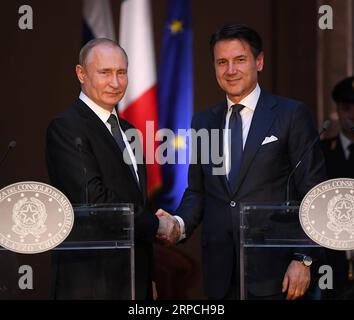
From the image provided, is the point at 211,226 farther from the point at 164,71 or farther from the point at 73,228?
the point at 164,71

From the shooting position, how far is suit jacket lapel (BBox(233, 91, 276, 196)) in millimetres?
5633

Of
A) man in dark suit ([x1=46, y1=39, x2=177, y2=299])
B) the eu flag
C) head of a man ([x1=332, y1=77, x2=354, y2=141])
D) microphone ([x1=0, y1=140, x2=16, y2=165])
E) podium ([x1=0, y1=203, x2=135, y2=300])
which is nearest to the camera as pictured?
podium ([x1=0, y1=203, x2=135, y2=300])

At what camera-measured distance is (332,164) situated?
20.1 feet

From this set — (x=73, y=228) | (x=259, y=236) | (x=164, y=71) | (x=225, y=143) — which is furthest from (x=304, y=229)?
(x=164, y=71)

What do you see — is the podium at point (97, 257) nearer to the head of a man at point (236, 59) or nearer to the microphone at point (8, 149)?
the microphone at point (8, 149)

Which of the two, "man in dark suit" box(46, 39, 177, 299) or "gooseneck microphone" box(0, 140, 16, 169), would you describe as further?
"gooseneck microphone" box(0, 140, 16, 169)

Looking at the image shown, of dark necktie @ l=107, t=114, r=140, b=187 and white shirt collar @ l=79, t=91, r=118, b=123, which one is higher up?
white shirt collar @ l=79, t=91, r=118, b=123

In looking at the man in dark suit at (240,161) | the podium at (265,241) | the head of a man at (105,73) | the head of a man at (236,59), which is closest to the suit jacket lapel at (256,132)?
the man in dark suit at (240,161)

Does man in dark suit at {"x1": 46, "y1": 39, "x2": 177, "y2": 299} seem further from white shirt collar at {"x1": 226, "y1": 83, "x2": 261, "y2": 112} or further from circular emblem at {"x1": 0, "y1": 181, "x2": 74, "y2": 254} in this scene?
white shirt collar at {"x1": 226, "y1": 83, "x2": 261, "y2": 112}

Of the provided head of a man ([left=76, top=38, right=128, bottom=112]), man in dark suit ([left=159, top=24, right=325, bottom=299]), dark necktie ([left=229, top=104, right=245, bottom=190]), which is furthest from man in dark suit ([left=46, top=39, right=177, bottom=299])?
dark necktie ([left=229, top=104, right=245, bottom=190])

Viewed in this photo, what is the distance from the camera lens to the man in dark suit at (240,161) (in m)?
5.61

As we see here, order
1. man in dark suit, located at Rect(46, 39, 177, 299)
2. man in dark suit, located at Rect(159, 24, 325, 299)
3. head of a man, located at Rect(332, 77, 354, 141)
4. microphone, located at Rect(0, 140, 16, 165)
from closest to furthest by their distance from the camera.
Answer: man in dark suit, located at Rect(46, 39, 177, 299), man in dark suit, located at Rect(159, 24, 325, 299), microphone, located at Rect(0, 140, 16, 165), head of a man, located at Rect(332, 77, 354, 141)

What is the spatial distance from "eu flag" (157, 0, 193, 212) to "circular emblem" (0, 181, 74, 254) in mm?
805
